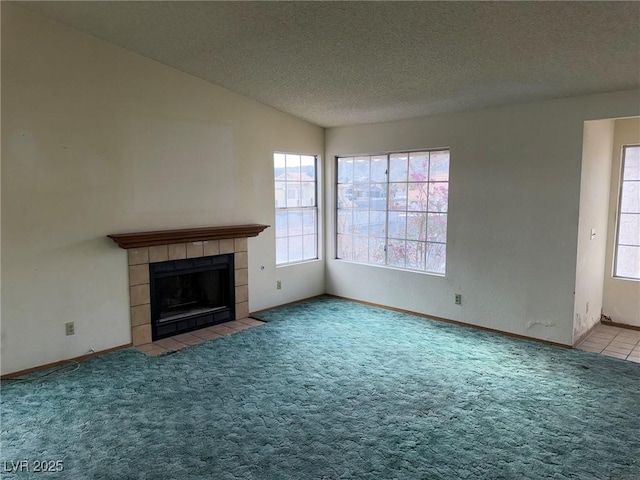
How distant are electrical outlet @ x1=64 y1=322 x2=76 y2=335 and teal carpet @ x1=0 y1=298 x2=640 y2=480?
0.97 feet

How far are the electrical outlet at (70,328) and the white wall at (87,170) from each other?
0.04m

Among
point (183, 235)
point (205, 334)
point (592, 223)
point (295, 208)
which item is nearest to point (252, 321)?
point (205, 334)

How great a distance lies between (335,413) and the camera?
2914mm

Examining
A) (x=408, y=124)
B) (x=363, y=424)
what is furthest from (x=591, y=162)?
(x=363, y=424)

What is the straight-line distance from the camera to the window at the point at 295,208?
18.3ft

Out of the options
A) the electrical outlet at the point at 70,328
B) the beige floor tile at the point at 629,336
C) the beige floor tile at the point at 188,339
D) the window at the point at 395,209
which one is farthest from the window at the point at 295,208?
the beige floor tile at the point at 629,336

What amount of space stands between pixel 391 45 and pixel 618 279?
3.65 m

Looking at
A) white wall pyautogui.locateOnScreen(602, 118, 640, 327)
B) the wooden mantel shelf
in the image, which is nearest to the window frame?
the wooden mantel shelf

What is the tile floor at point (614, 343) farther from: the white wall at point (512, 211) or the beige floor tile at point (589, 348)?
the white wall at point (512, 211)

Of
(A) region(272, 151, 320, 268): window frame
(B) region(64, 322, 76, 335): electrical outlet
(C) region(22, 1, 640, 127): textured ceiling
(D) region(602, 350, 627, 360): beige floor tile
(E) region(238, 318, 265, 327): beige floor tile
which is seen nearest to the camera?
(C) region(22, 1, 640, 127): textured ceiling

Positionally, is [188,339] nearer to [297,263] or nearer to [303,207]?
[297,263]

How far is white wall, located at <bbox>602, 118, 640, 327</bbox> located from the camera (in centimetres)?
463

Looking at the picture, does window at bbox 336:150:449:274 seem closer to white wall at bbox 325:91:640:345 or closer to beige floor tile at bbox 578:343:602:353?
white wall at bbox 325:91:640:345

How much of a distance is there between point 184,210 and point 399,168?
2.53 meters
